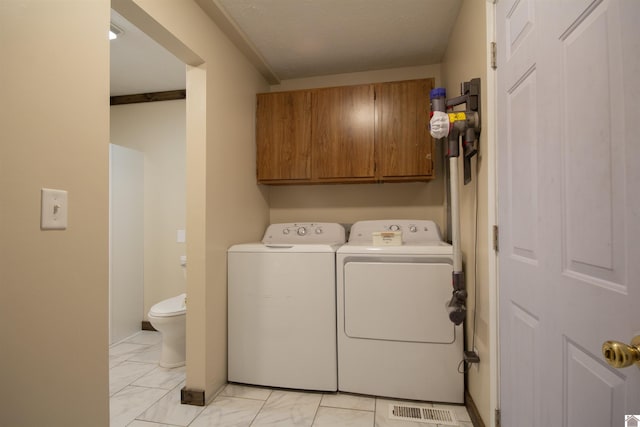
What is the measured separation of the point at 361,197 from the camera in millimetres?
2701

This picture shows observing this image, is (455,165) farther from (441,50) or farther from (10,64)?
(10,64)

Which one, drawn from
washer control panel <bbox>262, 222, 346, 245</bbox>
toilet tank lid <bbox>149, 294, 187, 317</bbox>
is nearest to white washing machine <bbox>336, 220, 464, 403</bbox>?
washer control panel <bbox>262, 222, 346, 245</bbox>

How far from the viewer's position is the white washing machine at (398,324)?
175 cm

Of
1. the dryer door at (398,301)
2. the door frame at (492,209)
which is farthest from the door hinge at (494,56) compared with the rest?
the dryer door at (398,301)

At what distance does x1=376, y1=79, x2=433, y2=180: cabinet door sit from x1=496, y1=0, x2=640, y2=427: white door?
1.07 metres

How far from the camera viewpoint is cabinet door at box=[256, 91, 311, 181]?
2.44 metres

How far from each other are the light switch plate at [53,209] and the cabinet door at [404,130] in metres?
1.93

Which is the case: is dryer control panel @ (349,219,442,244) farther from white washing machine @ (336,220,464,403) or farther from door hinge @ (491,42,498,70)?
door hinge @ (491,42,498,70)

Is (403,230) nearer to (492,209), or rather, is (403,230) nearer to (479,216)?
(479,216)

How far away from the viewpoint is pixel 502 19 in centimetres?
120

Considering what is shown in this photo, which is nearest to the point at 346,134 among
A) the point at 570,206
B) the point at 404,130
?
the point at 404,130

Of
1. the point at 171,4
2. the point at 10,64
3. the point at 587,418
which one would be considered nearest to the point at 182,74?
the point at 171,4

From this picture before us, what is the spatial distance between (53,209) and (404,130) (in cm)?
212

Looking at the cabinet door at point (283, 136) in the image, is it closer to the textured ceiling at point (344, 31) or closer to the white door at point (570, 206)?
the textured ceiling at point (344, 31)
